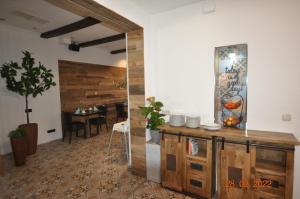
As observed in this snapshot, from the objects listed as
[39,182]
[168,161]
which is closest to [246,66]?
[168,161]

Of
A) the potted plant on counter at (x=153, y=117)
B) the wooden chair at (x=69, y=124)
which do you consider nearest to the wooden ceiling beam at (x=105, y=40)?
the wooden chair at (x=69, y=124)

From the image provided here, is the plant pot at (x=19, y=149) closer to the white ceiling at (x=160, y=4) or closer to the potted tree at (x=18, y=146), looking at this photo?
the potted tree at (x=18, y=146)

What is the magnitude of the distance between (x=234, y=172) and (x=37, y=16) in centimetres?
435

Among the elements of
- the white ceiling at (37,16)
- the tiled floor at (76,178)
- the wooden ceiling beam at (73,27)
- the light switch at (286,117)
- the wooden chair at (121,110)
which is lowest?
the tiled floor at (76,178)

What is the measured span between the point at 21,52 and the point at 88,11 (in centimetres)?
318

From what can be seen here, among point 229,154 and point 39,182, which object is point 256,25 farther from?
point 39,182

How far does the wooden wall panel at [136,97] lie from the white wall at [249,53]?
0.32 metres

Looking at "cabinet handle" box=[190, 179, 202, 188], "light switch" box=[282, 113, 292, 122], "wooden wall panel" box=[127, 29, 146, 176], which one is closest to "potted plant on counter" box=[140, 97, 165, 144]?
"wooden wall panel" box=[127, 29, 146, 176]

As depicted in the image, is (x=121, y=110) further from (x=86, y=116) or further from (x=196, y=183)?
(x=196, y=183)

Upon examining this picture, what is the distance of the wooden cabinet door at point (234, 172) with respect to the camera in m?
1.87

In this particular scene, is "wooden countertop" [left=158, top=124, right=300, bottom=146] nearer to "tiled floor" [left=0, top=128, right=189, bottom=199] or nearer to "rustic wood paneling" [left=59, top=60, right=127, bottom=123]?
"tiled floor" [left=0, top=128, right=189, bottom=199]

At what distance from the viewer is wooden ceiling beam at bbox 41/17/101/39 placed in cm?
340

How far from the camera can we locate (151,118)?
8.56 feet

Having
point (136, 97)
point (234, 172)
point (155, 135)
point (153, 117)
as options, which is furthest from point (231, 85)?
point (136, 97)
